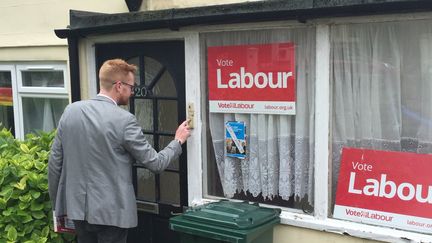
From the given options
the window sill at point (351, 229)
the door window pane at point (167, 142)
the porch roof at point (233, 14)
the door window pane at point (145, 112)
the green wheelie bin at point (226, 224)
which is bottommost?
the window sill at point (351, 229)

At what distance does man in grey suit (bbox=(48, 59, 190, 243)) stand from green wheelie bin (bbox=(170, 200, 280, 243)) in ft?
1.29

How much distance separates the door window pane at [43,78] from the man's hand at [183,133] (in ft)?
6.84

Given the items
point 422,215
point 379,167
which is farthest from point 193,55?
point 422,215

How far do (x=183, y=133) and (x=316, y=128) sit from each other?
1.04m

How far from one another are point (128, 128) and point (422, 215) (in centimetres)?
202

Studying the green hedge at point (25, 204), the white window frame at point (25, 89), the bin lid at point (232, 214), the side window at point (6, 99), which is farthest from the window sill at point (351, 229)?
the side window at point (6, 99)

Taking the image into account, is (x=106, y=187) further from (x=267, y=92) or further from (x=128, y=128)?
(x=267, y=92)

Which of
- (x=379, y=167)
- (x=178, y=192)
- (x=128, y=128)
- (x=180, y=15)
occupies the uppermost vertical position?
(x=180, y=15)

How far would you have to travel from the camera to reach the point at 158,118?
451cm

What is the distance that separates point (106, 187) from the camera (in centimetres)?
349

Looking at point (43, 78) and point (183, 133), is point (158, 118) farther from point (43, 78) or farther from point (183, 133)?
point (43, 78)

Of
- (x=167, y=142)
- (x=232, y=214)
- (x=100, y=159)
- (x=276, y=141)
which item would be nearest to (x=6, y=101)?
(x=167, y=142)

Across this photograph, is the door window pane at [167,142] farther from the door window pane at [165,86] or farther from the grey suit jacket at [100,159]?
the grey suit jacket at [100,159]

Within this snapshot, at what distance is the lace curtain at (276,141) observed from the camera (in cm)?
373
